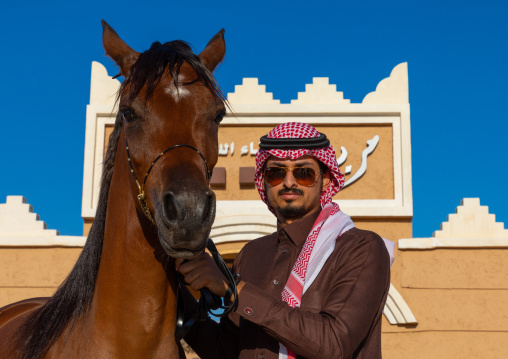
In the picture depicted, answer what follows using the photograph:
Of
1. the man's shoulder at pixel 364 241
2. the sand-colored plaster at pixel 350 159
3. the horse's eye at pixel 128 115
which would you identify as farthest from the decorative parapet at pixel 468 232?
the horse's eye at pixel 128 115

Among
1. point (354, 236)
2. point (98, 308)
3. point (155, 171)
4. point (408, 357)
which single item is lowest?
point (408, 357)

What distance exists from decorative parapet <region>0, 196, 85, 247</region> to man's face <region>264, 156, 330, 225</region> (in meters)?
8.54

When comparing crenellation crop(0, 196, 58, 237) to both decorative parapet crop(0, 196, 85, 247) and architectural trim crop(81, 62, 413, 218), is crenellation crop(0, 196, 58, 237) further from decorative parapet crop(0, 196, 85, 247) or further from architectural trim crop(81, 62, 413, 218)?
architectural trim crop(81, 62, 413, 218)

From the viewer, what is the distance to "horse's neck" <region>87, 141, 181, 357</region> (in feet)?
7.26

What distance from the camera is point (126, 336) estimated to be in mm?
2199

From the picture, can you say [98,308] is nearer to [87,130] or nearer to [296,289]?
[296,289]

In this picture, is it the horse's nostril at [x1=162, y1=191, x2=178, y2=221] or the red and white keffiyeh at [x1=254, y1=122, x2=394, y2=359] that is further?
the red and white keffiyeh at [x1=254, y1=122, x2=394, y2=359]

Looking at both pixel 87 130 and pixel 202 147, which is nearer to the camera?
pixel 202 147

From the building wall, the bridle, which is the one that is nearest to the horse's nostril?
the bridle

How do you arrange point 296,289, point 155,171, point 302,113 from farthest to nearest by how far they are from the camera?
point 302,113 < point 296,289 < point 155,171

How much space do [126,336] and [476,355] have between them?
9805 millimetres

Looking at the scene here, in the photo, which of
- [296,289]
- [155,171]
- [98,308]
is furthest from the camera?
[296,289]

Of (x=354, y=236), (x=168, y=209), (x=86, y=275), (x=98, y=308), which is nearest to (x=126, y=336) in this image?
(x=98, y=308)

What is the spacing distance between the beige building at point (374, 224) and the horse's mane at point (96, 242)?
8.08 meters
